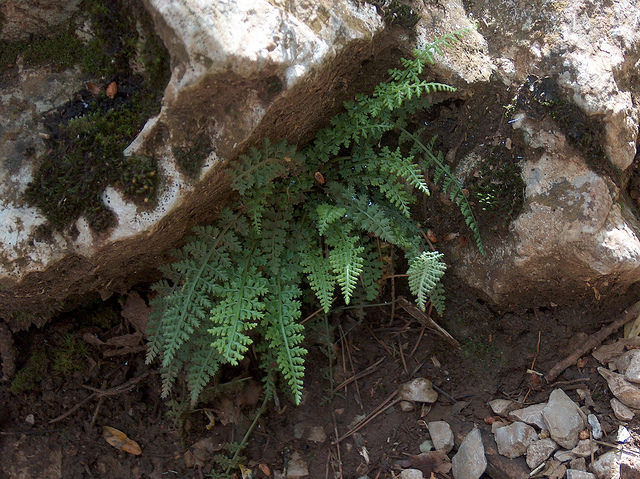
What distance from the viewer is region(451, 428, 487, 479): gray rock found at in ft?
11.5

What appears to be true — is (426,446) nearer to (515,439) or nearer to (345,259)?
(515,439)

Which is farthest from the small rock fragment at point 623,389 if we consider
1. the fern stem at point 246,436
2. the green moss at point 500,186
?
the fern stem at point 246,436

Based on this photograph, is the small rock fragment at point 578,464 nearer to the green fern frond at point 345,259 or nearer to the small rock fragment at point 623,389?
the small rock fragment at point 623,389

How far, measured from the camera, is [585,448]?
3.39 m

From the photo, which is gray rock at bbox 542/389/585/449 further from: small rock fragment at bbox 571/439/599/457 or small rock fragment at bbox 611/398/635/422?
small rock fragment at bbox 611/398/635/422

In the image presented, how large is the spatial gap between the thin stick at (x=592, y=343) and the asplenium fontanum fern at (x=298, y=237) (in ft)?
2.57

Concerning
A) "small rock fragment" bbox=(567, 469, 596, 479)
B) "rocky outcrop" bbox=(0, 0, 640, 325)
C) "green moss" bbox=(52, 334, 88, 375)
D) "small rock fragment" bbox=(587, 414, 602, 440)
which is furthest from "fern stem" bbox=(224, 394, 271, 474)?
"small rock fragment" bbox=(587, 414, 602, 440)

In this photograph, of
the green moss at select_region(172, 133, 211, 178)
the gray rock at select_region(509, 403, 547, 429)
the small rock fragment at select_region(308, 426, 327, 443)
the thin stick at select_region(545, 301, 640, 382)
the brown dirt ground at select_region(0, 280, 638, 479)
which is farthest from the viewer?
the small rock fragment at select_region(308, 426, 327, 443)

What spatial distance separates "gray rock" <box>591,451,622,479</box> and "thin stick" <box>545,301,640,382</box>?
525 mm

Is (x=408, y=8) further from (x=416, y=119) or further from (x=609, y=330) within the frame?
(x=609, y=330)

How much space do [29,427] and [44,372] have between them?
36 cm

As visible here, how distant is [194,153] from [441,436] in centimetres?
222

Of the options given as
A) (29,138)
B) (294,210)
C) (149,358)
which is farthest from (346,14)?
(149,358)

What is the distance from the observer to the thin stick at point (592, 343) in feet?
12.1
